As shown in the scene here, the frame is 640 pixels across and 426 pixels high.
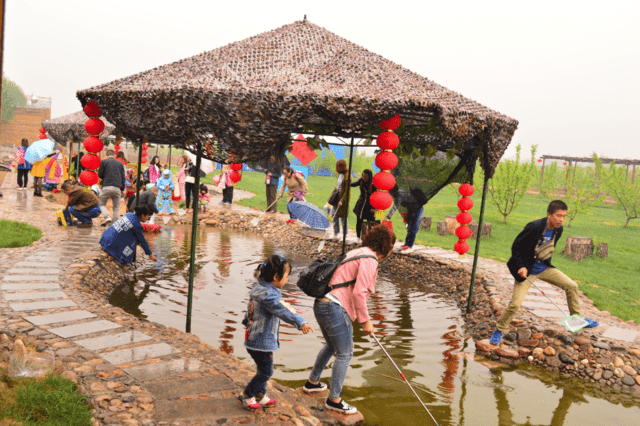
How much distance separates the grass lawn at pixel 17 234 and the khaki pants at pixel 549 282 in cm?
767

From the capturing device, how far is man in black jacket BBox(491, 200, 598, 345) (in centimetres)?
492

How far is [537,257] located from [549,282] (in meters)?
0.32

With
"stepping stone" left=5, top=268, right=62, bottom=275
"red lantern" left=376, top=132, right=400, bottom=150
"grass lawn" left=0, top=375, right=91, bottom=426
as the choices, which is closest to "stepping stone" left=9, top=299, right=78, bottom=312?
"stepping stone" left=5, top=268, right=62, bottom=275

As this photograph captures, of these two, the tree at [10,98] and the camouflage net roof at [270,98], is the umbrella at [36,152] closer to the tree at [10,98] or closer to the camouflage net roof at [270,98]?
the camouflage net roof at [270,98]

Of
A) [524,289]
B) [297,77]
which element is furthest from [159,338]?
[524,289]

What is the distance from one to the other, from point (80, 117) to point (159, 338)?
12.5 meters

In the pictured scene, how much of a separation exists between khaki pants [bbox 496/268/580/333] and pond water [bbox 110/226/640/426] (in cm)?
55

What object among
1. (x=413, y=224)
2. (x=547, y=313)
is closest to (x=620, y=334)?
(x=547, y=313)

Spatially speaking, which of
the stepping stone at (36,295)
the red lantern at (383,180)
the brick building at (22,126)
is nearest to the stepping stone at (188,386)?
the stepping stone at (36,295)

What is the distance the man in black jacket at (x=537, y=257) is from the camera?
4922 millimetres

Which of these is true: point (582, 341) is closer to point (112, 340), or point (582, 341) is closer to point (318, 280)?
point (318, 280)

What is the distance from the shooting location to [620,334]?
17.8 ft

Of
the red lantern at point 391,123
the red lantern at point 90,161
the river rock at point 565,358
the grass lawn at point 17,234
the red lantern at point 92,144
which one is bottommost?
the river rock at point 565,358

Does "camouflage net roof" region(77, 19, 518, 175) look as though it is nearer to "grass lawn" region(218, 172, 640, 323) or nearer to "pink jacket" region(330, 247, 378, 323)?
"pink jacket" region(330, 247, 378, 323)
